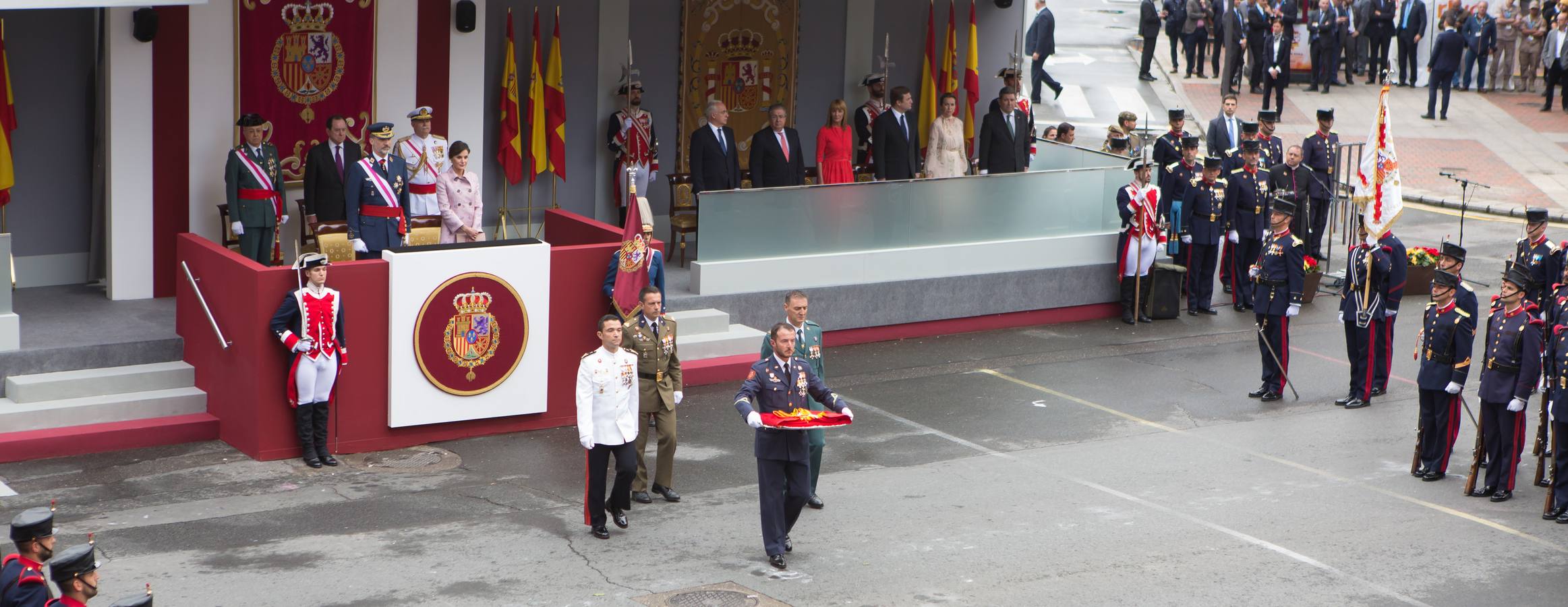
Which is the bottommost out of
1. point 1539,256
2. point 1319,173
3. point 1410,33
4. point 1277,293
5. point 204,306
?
point 204,306

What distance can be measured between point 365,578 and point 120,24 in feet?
22.1

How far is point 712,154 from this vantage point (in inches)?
701

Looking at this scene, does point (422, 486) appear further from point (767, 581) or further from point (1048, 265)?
point (1048, 265)

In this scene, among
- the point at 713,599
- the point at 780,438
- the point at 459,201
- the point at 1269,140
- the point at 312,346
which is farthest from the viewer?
the point at 1269,140

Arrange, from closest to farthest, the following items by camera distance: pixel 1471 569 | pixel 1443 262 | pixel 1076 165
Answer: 1. pixel 1471 569
2. pixel 1443 262
3. pixel 1076 165

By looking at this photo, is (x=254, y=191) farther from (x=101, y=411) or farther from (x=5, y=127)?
(x=101, y=411)

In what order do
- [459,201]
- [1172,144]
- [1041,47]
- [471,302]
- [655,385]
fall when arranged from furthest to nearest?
[1041,47]
[1172,144]
[459,201]
[471,302]
[655,385]

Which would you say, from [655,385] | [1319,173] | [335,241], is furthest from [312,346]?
[1319,173]

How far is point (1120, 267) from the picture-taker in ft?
62.0

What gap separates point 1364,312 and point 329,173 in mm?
9048

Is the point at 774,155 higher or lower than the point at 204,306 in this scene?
higher

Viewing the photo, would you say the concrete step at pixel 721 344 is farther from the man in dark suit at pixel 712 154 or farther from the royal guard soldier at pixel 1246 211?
the royal guard soldier at pixel 1246 211

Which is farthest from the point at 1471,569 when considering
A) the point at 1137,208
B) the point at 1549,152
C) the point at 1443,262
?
the point at 1549,152

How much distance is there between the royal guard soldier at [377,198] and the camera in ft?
49.1
